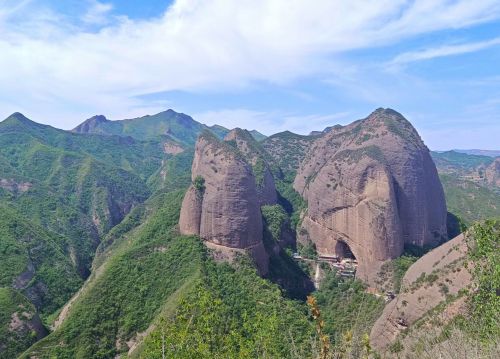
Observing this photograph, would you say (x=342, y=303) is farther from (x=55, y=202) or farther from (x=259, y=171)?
(x=55, y=202)

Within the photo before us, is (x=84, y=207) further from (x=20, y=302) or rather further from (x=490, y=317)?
(x=490, y=317)

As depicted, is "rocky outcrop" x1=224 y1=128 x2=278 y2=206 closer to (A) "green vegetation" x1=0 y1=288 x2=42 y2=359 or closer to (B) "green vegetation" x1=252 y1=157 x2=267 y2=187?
(B) "green vegetation" x1=252 y1=157 x2=267 y2=187

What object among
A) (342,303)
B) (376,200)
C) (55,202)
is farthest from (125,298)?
(55,202)

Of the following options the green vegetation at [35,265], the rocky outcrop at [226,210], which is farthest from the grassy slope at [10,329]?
the rocky outcrop at [226,210]

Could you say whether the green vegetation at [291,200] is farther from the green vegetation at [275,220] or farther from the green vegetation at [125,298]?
the green vegetation at [125,298]

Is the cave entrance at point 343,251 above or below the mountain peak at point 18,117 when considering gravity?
below
